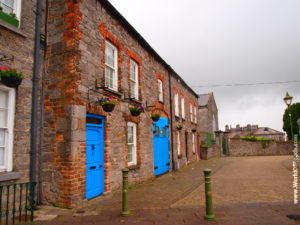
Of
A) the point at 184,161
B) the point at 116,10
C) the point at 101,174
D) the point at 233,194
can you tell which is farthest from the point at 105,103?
the point at 184,161

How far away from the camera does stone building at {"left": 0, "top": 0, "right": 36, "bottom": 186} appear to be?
209 inches

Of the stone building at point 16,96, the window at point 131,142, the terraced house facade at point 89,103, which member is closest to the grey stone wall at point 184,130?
the terraced house facade at point 89,103

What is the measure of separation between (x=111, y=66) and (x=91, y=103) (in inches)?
78.2

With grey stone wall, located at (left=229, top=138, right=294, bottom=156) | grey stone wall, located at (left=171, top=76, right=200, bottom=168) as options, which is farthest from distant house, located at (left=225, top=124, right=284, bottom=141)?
grey stone wall, located at (left=171, top=76, right=200, bottom=168)

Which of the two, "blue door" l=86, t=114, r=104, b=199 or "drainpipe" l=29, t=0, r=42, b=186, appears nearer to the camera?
"drainpipe" l=29, t=0, r=42, b=186

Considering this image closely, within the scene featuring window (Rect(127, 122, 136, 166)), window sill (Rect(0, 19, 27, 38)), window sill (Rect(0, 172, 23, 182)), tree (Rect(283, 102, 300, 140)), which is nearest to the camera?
window sill (Rect(0, 172, 23, 182))

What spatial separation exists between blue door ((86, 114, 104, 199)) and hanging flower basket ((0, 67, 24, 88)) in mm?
2051

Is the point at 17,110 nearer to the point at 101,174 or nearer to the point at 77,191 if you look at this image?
the point at 77,191

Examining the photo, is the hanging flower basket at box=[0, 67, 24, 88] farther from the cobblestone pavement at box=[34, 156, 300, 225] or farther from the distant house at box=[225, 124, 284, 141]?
the distant house at box=[225, 124, 284, 141]

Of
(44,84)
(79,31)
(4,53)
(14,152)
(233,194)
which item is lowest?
(233,194)

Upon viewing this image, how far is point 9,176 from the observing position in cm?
512

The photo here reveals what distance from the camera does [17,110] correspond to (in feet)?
18.3

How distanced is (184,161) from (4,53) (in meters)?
13.1

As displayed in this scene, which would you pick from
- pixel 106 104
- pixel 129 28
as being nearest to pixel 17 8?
pixel 106 104
